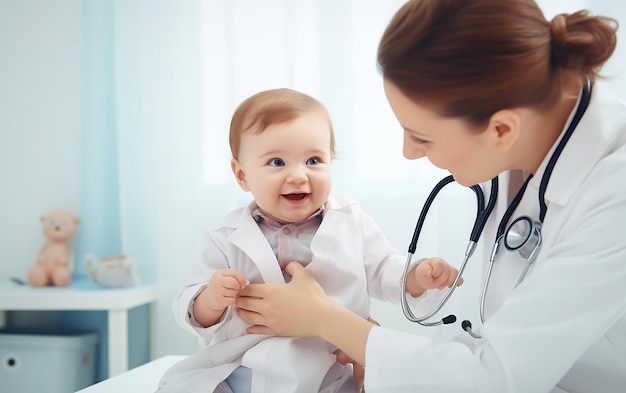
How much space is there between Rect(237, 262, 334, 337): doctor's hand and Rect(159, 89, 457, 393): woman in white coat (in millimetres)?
28

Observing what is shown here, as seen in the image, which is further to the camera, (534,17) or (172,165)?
(172,165)

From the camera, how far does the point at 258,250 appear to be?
3.92 feet

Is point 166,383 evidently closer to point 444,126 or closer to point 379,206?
point 444,126

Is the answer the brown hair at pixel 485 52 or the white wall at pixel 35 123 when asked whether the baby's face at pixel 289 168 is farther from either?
the white wall at pixel 35 123

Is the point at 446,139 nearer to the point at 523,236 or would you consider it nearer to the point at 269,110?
the point at 523,236

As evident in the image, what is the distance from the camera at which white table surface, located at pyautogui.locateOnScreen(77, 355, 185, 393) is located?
132 centimetres

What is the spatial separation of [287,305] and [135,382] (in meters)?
0.54

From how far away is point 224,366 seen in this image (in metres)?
1.15

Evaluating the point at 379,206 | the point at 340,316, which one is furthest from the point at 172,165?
the point at 340,316

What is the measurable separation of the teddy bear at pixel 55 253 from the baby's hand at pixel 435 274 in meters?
1.82

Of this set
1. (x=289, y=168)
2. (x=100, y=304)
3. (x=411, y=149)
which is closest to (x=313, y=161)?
(x=289, y=168)

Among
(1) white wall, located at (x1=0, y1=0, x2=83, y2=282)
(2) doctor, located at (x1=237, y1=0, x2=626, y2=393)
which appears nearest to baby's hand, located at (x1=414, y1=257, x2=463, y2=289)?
(2) doctor, located at (x1=237, y1=0, x2=626, y2=393)

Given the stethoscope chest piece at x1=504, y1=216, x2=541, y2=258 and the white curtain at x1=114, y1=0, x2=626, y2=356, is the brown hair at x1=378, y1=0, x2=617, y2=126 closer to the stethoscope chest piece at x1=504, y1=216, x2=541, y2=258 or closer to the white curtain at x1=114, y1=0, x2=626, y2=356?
the stethoscope chest piece at x1=504, y1=216, x2=541, y2=258

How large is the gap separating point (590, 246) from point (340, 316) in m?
0.41
